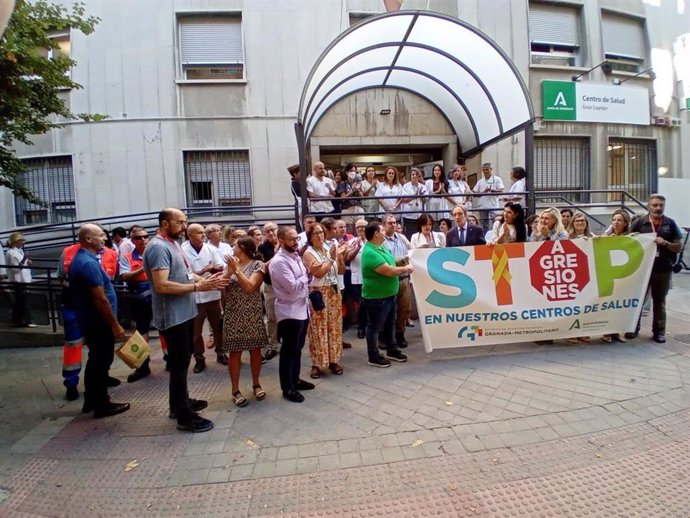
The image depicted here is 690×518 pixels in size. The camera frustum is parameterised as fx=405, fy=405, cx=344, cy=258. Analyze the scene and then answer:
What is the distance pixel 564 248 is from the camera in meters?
5.23

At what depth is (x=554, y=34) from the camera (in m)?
12.2

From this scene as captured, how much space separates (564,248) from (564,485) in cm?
334

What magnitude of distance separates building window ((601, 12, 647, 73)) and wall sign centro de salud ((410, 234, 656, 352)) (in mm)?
10606

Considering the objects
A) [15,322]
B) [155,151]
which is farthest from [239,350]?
[155,151]

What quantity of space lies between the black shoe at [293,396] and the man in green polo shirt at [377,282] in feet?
3.79

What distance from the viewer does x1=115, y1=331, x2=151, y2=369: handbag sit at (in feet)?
12.3

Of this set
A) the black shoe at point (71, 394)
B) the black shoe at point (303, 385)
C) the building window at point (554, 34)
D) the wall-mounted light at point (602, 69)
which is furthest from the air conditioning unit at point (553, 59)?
the black shoe at point (71, 394)

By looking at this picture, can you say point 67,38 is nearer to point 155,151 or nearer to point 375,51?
point 155,151

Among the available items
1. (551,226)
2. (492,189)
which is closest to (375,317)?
(551,226)

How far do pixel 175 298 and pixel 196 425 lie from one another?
112cm

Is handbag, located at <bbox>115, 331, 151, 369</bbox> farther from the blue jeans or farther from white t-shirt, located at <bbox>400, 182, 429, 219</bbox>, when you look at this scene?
white t-shirt, located at <bbox>400, 182, 429, 219</bbox>

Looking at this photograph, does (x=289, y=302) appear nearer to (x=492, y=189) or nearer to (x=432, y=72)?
(x=492, y=189)

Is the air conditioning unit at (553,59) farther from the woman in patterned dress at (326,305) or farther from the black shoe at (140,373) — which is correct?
the black shoe at (140,373)

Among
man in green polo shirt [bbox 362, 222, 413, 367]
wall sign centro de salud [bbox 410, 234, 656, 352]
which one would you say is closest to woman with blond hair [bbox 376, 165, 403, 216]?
wall sign centro de salud [bbox 410, 234, 656, 352]
